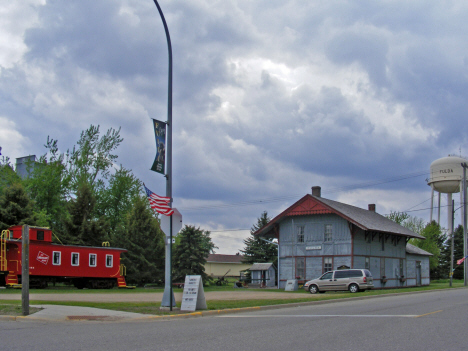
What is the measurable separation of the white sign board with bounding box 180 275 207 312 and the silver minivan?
697 inches

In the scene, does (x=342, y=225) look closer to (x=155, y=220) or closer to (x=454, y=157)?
(x=155, y=220)

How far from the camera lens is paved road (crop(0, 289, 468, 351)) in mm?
8695

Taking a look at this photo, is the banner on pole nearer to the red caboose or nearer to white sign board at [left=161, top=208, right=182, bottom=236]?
white sign board at [left=161, top=208, right=182, bottom=236]

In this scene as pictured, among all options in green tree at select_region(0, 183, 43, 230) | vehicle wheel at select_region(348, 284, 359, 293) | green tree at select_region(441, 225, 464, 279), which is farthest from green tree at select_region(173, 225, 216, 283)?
green tree at select_region(441, 225, 464, 279)

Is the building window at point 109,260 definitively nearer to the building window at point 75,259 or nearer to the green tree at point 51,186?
the building window at point 75,259

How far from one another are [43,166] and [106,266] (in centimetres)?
1820

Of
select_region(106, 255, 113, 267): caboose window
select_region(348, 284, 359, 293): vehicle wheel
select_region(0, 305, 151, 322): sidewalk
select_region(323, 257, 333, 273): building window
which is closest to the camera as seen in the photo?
select_region(0, 305, 151, 322): sidewalk

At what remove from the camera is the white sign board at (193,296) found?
613 inches

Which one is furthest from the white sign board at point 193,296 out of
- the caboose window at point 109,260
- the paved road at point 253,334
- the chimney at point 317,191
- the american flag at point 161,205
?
the chimney at point 317,191

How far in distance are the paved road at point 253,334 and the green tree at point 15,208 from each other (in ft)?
94.7

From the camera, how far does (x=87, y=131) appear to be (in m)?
54.0

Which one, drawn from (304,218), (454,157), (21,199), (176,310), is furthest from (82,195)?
Result: (454,157)

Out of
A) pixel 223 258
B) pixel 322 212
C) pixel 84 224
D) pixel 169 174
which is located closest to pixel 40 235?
pixel 84 224

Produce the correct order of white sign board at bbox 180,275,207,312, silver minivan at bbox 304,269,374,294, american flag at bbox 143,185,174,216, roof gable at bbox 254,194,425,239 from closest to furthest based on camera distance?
white sign board at bbox 180,275,207,312, american flag at bbox 143,185,174,216, silver minivan at bbox 304,269,374,294, roof gable at bbox 254,194,425,239
